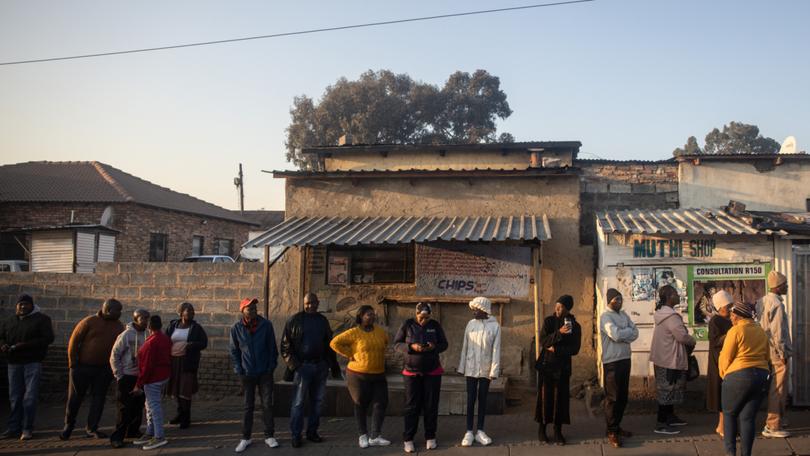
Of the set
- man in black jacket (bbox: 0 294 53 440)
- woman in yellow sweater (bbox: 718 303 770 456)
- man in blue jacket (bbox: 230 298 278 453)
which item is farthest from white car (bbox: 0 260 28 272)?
woman in yellow sweater (bbox: 718 303 770 456)

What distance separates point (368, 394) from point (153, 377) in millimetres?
2534

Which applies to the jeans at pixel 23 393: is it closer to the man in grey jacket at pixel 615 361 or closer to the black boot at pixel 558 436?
the black boot at pixel 558 436

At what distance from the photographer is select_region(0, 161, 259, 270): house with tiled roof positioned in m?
23.7

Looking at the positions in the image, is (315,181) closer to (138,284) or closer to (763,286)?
(138,284)

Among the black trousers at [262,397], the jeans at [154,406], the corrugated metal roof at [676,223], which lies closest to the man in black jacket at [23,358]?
the jeans at [154,406]

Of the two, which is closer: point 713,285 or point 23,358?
point 23,358

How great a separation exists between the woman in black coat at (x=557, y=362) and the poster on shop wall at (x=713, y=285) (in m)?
2.20

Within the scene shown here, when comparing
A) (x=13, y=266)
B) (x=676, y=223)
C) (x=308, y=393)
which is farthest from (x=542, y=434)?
(x=13, y=266)

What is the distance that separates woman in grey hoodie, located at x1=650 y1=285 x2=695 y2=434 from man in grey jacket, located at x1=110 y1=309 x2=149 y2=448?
6122mm

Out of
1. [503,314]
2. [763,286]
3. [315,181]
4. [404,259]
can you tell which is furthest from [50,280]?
[763,286]

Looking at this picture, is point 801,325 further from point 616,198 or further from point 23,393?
point 23,393

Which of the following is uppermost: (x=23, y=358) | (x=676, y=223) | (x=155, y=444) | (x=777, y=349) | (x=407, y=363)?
(x=676, y=223)

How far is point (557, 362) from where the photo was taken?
6840 mm

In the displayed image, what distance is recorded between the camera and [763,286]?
803 cm
